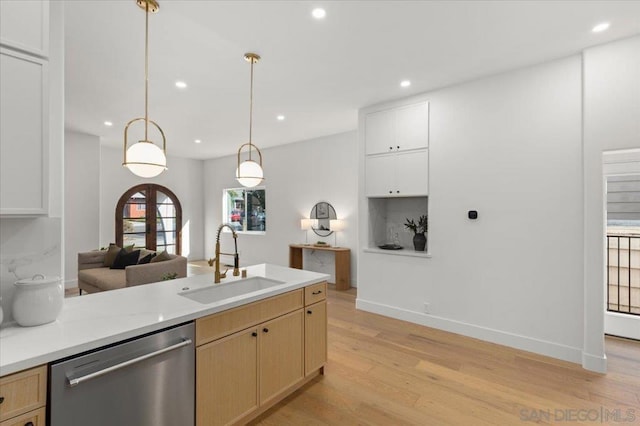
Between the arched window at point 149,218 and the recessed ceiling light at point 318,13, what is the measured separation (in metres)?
6.82

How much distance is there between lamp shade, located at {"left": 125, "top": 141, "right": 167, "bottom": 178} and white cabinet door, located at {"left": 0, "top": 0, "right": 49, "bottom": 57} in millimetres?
723

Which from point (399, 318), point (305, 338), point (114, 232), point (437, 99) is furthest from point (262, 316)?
point (114, 232)

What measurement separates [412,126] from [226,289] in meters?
3.01

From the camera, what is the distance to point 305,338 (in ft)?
7.84

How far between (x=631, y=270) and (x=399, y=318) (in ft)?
8.79

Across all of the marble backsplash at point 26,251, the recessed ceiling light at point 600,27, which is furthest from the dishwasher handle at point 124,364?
the recessed ceiling light at point 600,27

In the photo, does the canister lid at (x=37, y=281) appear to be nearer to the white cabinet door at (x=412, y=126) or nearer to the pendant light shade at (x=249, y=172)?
the pendant light shade at (x=249, y=172)

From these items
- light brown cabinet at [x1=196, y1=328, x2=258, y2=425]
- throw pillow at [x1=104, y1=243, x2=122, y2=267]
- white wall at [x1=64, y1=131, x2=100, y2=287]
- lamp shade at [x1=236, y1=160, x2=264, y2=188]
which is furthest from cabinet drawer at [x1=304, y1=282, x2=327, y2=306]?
white wall at [x1=64, y1=131, x2=100, y2=287]

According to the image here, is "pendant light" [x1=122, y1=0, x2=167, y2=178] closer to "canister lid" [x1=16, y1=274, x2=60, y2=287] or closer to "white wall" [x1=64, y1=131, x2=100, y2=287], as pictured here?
"canister lid" [x1=16, y1=274, x2=60, y2=287]

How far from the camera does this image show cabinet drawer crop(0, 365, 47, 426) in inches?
43.1

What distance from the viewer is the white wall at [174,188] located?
6852 mm

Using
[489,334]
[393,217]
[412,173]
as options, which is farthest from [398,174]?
[489,334]

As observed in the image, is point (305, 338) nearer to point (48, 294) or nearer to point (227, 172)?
point (48, 294)

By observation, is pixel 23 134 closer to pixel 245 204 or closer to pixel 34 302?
pixel 34 302
